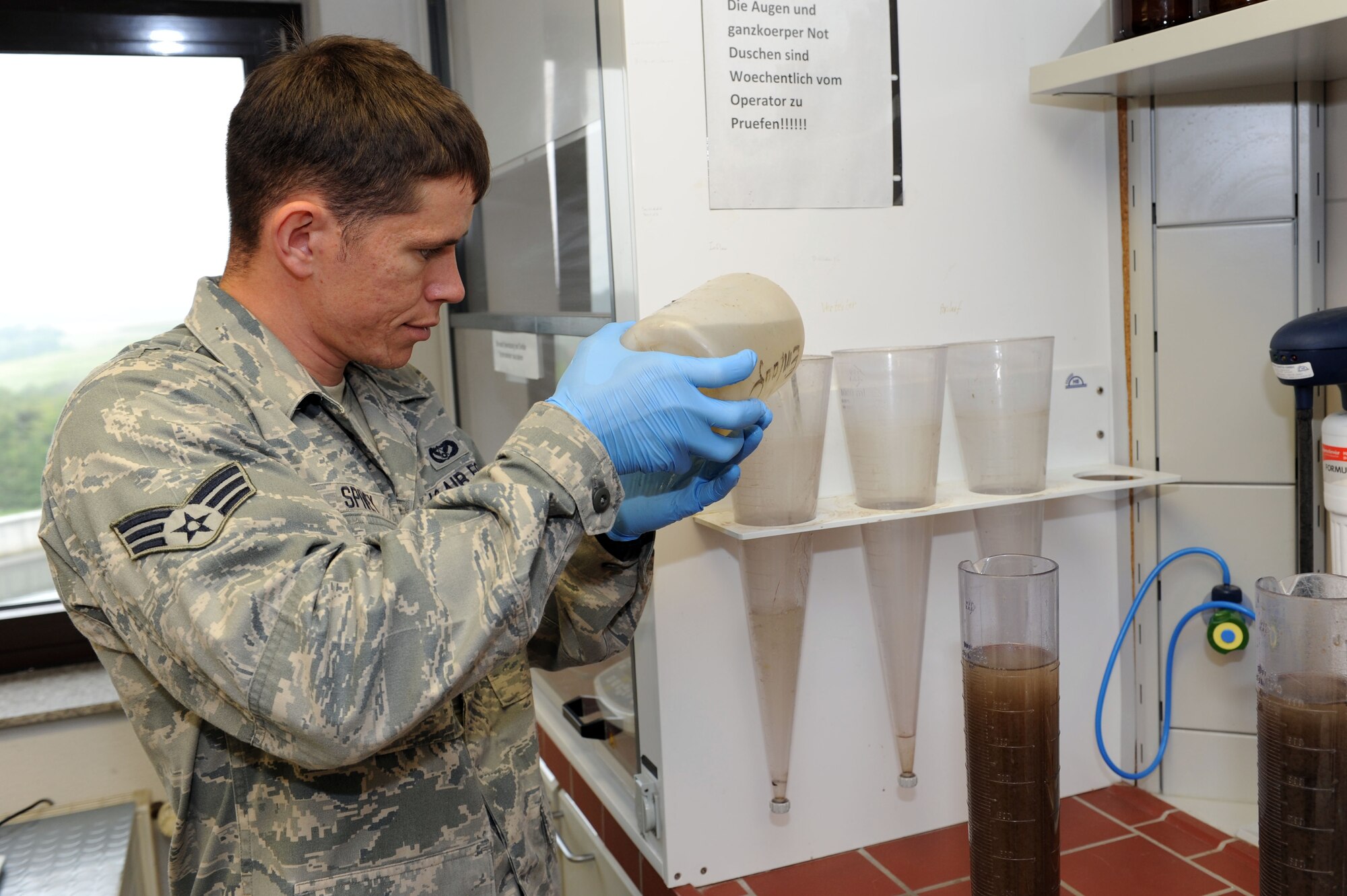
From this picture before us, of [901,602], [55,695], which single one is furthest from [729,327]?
[55,695]

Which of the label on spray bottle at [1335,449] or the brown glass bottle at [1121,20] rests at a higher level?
the brown glass bottle at [1121,20]

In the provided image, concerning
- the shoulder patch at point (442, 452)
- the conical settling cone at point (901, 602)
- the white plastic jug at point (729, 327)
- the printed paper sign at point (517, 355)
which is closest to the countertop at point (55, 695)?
the printed paper sign at point (517, 355)

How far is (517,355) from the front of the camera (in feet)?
6.07

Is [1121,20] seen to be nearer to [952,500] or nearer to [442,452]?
[952,500]

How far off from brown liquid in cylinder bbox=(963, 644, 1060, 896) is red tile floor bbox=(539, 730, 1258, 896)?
0.27m

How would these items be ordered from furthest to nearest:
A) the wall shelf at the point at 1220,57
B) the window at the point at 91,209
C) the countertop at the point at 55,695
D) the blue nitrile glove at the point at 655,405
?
the window at the point at 91,209
the countertop at the point at 55,695
the wall shelf at the point at 1220,57
the blue nitrile glove at the point at 655,405

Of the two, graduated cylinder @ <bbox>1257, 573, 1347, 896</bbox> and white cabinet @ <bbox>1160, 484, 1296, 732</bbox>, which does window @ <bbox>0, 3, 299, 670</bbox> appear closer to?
white cabinet @ <bbox>1160, 484, 1296, 732</bbox>

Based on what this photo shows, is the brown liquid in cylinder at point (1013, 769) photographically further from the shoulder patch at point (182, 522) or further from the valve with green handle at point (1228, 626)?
the shoulder patch at point (182, 522)

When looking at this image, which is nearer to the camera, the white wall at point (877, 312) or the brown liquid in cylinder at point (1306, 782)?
the brown liquid in cylinder at point (1306, 782)

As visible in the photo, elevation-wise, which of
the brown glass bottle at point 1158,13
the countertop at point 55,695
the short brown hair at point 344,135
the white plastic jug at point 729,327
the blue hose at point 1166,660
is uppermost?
the brown glass bottle at point 1158,13

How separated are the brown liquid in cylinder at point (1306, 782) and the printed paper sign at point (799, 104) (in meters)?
0.74

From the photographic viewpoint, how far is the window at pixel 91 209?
2281 mm

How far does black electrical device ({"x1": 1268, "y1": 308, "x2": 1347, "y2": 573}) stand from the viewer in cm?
115

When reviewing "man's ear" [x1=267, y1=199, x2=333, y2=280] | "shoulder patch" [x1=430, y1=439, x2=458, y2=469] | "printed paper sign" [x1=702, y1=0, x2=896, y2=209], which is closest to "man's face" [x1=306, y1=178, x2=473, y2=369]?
"man's ear" [x1=267, y1=199, x2=333, y2=280]
